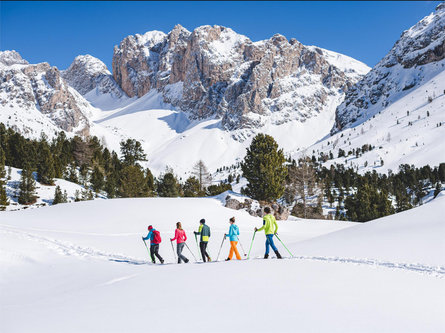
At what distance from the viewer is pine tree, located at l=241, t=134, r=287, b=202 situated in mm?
39156

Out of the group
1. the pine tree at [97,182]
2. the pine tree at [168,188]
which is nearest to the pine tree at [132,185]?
the pine tree at [168,188]

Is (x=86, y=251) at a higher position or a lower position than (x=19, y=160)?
lower

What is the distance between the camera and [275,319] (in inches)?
250

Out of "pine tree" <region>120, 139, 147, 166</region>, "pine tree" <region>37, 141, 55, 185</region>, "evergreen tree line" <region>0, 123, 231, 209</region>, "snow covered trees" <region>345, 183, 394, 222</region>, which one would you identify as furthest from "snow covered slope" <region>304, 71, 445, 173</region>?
"pine tree" <region>37, 141, 55, 185</region>

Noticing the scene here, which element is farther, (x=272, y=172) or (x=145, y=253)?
(x=272, y=172)

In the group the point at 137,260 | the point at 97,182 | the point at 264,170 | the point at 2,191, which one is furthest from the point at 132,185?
the point at 137,260

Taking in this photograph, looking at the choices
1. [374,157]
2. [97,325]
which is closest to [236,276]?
[97,325]

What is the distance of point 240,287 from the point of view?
8.59 m

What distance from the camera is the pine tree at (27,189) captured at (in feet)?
165

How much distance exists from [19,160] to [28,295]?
6429 cm

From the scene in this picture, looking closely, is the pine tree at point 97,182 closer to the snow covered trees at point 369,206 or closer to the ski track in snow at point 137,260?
the ski track in snow at point 137,260

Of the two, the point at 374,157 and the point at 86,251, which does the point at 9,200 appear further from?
the point at 374,157

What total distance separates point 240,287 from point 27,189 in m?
53.0

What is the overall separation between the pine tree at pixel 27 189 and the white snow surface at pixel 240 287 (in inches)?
1445
